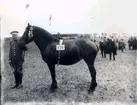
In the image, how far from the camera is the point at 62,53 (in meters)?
5.73

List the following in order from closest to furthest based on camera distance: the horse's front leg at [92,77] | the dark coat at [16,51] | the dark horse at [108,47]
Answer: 1. the horse's front leg at [92,77]
2. the dark coat at [16,51]
3. the dark horse at [108,47]

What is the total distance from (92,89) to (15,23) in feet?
4.91

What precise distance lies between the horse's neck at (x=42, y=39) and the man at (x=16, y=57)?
0.23 m

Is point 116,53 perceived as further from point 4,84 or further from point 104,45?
point 4,84

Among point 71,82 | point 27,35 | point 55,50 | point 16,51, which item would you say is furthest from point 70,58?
point 16,51

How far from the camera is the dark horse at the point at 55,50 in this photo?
5641 mm

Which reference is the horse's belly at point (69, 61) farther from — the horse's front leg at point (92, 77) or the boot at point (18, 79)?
the boot at point (18, 79)

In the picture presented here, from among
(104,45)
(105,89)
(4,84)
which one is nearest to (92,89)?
(105,89)

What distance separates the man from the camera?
18.7 ft

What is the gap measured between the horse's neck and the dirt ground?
8 centimetres

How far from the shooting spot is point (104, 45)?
6.20 m

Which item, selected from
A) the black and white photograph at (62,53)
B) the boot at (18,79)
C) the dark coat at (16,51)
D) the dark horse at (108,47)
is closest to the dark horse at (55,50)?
the black and white photograph at (62,53)

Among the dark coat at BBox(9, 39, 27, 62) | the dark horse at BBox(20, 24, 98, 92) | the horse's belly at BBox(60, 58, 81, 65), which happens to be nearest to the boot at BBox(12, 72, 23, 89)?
the dark coat at BBox(9, 39, 27, 62)

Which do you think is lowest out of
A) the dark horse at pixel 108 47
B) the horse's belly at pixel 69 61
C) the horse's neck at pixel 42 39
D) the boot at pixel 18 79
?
the boot at pixel 18 79
